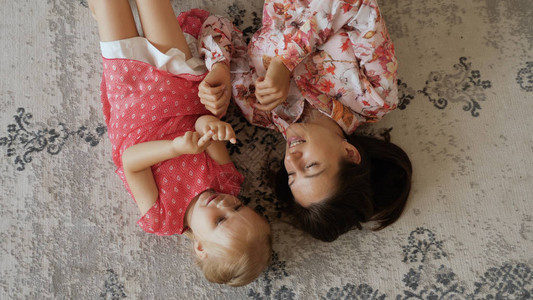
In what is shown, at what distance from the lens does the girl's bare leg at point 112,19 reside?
1.05m

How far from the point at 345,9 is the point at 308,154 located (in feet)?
1.12

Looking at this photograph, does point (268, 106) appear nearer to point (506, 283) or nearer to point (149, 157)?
point (149, 157)

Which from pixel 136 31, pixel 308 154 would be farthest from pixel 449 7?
pixel 136 31

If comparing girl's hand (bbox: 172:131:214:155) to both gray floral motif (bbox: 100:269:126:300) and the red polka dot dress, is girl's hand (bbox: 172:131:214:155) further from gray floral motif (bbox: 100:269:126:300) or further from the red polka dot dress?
gray floral motif (bbox: 100:269:126:300)

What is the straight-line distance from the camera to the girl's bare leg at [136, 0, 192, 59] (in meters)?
1.05

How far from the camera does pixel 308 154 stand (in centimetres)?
96

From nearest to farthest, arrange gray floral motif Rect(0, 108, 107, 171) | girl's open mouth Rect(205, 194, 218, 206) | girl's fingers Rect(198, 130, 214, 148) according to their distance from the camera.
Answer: girl's fingers Rect(198, 130, 214, 148)
girl's open mouth Rect(205, 194, 218, 206)
gray floral motif Rect(0, 108, 107, 171)

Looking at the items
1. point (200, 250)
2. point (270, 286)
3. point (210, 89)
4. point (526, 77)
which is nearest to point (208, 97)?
point (210, 89)

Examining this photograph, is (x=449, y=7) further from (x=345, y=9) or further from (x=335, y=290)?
(x=335, y=290)

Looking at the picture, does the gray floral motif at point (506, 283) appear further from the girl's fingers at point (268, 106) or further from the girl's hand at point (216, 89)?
the girl's hand at point (216, 89)

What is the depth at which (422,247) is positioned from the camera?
1.10 meters

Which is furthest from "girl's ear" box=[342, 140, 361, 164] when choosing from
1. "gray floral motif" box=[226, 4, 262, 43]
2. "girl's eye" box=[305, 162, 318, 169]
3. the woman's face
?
"gray floral motif" box=[226, 4, 262, 43]

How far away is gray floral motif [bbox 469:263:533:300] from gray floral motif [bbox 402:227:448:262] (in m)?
0.12

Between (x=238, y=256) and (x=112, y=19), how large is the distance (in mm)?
633
